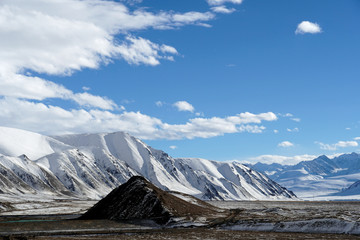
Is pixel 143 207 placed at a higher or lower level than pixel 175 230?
higher

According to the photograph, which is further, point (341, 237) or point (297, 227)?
point (297, 227)

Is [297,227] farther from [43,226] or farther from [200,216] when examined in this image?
[43,226]

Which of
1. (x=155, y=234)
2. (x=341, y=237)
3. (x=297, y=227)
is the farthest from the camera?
(x=297, y=227)

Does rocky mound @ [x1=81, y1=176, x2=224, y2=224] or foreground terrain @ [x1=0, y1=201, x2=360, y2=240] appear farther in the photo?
rocky mound @ [x1=81, y1=176, x2=224, y2=224]

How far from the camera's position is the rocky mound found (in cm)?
9575

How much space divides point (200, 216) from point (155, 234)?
2710 centimetres

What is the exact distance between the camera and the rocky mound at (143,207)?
314 feet

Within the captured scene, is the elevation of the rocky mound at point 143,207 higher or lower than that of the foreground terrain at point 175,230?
higher

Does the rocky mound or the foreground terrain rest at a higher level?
the rocky mound

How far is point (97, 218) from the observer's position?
96.9 m

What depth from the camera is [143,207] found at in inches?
3888

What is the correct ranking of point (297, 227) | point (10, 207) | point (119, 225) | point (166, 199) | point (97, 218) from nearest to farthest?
point (297, 227)
point (119, 225)
point (97, 218)
point (166, 199)
point (10, 207)

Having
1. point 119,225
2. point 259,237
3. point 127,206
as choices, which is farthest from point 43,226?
point 259,237

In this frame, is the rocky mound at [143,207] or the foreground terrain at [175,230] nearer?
the foreground terrain at [175,230]
